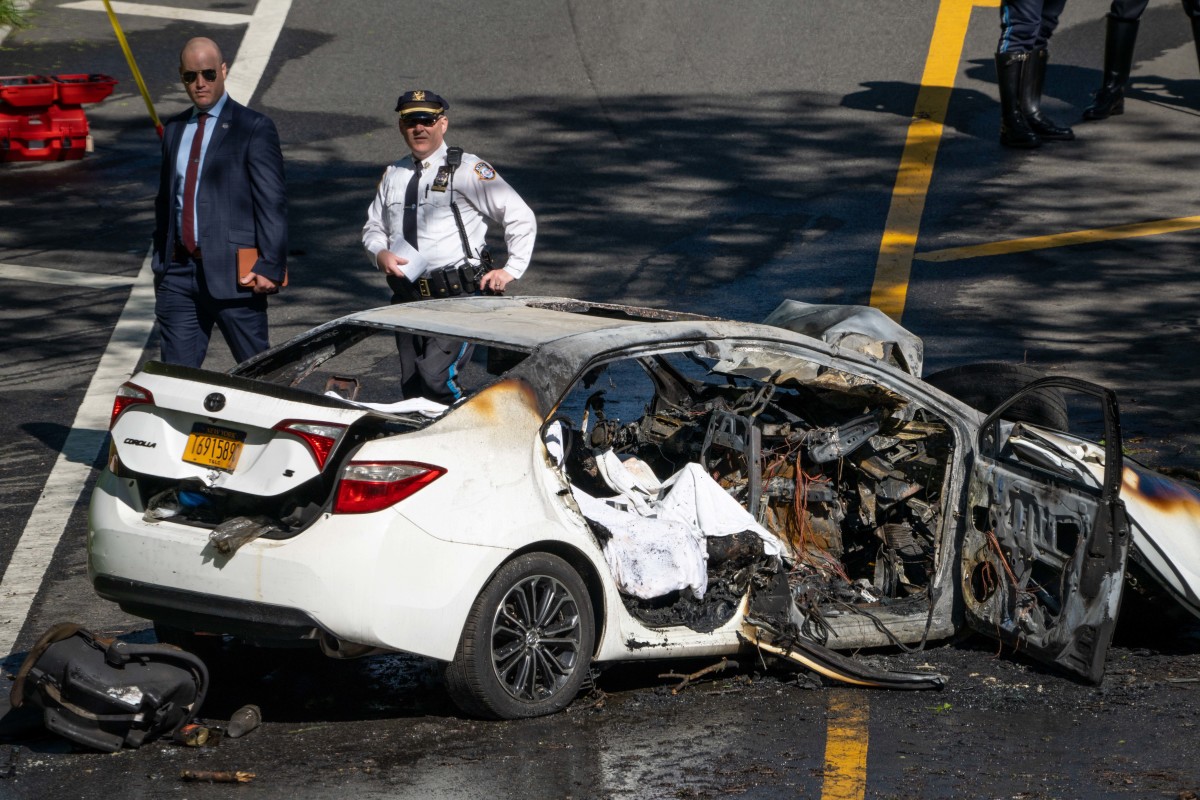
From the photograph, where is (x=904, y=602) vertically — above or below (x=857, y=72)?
below

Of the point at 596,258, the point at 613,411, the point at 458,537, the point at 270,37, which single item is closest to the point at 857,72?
the point at 596,258

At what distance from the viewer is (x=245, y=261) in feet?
25.3

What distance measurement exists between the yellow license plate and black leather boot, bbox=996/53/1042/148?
9763 mm

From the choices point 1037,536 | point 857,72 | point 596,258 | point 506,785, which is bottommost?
point 506,785

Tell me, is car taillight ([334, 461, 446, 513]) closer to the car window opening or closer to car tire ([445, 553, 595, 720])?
car tire ([445, 553, 595, 720])

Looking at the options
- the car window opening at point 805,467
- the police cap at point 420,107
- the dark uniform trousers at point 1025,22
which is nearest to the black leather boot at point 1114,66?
the dark uniform trousers at point 1025,22

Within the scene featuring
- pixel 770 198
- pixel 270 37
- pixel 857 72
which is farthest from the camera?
pixel 270 37

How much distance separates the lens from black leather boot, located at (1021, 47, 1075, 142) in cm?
1337

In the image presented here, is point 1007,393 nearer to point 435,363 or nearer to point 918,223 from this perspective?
point 435,363

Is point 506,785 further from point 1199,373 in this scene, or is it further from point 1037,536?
point 1199,373

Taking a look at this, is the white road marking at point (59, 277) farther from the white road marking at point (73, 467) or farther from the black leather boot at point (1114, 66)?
the black leather boot at point (1114, 66)

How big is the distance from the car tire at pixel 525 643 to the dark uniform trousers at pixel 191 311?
3119mm

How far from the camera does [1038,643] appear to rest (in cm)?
579

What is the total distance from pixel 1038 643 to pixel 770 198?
301 inches
